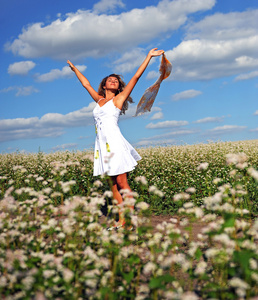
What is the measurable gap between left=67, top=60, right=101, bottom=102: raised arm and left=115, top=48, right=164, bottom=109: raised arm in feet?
2.83

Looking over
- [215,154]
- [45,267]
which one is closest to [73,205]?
[45,267]

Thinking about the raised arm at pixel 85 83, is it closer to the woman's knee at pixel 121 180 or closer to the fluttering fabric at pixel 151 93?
the fluttering fabric at pixel 151 93

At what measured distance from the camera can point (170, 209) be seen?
7355 millimetres

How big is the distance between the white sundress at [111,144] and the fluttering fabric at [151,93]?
1.16m

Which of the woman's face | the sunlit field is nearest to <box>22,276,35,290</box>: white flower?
the sunlit field

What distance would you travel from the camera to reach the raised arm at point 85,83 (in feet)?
22.0

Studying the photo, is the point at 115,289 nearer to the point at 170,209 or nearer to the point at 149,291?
the point at 149,291

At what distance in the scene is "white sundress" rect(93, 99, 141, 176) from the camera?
18.3 feet

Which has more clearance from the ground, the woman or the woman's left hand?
the woman's left hand

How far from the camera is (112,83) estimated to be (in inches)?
247

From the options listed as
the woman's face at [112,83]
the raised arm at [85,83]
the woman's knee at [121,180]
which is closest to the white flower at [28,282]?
the woman's knee at [121,180]

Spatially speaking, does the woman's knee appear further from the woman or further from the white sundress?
the white sundress

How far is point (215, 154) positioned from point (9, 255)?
9.35 metres

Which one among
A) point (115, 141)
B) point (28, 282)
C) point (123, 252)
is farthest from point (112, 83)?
point (28, 282)
